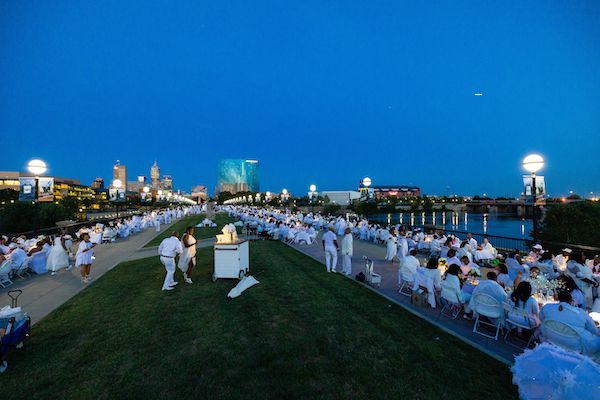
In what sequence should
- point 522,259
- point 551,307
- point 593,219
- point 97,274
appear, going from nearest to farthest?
point 551,307
point 522,259
point 97,274
point 593,219

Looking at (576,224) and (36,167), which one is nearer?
(36,167)

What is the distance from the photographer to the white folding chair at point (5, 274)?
9828 mm

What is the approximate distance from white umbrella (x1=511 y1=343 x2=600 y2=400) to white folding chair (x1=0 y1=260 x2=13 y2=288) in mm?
13859

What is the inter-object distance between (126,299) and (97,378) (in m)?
4.15

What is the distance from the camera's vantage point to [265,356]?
5.07m

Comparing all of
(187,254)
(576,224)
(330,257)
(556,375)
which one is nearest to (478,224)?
(576,224)

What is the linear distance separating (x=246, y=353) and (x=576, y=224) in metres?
28.5

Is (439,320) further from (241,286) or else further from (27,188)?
(27,188)

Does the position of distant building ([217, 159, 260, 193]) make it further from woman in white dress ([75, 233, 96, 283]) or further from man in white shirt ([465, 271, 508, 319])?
man in white shirt ([465, 271, 508, 319])

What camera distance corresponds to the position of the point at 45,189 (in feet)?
43.4


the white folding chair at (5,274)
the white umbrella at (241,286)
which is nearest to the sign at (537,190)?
the white umbrella at (241,286)

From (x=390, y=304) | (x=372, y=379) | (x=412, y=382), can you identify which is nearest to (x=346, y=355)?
(x=372, y=379)

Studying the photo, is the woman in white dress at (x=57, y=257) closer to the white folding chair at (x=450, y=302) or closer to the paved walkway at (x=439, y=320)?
the paved walkway at (x=439, y=320)

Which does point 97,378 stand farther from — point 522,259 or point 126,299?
point 522,259
